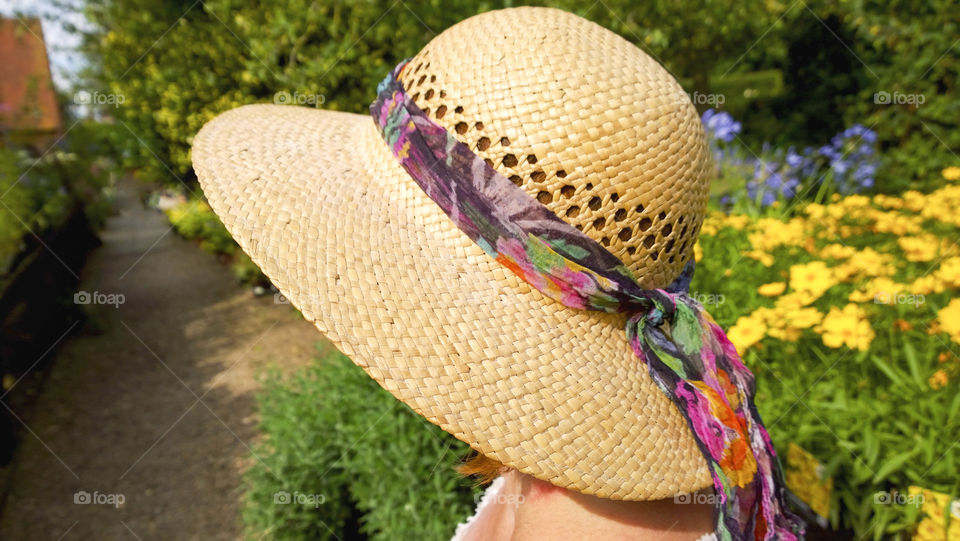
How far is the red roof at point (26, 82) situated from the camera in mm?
5547

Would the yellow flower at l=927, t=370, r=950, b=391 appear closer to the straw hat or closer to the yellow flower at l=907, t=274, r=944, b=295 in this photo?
the yellow flower at l=907, t=274, r=944, b=295

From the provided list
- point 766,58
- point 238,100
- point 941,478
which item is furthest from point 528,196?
point 766,58

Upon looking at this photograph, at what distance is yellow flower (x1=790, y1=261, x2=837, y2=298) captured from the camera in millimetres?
2174

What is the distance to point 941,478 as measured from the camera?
1.73 metres

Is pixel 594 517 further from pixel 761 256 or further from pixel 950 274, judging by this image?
pixel 761 256

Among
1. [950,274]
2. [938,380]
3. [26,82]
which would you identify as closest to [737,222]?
[950,274]

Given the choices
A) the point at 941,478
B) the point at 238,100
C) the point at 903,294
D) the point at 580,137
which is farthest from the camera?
the point at 238,100

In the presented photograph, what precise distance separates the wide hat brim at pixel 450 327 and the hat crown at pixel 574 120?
17cm

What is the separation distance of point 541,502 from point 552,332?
15.4 inches

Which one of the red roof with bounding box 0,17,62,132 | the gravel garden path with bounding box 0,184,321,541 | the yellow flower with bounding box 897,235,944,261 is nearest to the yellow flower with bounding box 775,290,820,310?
the yellow flower with bounding box 897,235,944,261

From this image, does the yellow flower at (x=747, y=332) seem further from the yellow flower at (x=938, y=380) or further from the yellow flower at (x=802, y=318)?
the yellow flower at (x=938, y=380)

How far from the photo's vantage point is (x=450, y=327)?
0.97 metres

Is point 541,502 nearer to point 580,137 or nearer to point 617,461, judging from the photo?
point 617,461

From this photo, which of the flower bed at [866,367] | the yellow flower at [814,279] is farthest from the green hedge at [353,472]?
the yellow flower at [814,279]
